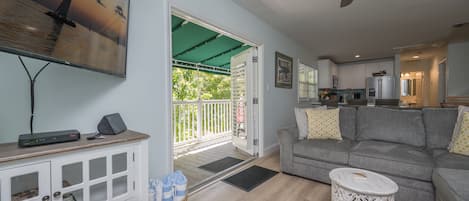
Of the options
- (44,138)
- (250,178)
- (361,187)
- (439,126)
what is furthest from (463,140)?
(44,138)

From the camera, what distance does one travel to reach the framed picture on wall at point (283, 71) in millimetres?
3715

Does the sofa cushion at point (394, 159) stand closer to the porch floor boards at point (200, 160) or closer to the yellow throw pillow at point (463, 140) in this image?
the yellow throw pillow at point (463, 140)

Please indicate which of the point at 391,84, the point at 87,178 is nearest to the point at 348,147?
the point at 87,178

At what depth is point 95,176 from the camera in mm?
1042

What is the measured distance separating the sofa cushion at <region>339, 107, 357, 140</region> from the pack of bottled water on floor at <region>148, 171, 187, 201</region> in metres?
2.17

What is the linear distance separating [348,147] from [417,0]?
2374mm

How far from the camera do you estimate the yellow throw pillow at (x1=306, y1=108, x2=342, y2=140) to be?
248 cm

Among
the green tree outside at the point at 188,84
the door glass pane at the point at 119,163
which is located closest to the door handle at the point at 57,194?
the door glass pane at the point at 119,163

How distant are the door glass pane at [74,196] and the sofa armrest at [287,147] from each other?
2.09 m

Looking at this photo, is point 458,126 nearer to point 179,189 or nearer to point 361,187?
point 361,187

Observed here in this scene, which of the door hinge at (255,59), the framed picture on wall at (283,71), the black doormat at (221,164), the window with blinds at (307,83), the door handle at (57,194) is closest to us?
the door handle at (57,194)

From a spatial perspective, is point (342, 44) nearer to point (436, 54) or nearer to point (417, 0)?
point (417, 0)

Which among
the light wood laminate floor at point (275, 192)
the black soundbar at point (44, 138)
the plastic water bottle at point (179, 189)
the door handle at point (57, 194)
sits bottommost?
the light wood laminate floor at point (275, 192)

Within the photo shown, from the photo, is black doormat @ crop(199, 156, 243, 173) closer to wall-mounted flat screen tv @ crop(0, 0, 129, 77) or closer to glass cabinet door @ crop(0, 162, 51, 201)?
wall-mounted flat screen tv @ crop(0, 0, 129, 77)
